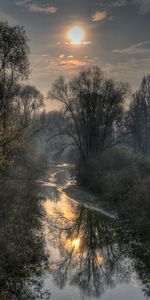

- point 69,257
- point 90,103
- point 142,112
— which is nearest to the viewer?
point 69,257

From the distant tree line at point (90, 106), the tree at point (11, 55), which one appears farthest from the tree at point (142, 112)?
the tree at point (11, 55)

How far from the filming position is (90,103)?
4384 cm

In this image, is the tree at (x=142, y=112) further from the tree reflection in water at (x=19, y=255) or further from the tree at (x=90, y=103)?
the tree reflection in water at (x=19, y=255)

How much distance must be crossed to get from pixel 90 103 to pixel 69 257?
101 feet

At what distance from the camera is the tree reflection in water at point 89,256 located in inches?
529

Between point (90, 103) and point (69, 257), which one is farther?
point (90, 103)

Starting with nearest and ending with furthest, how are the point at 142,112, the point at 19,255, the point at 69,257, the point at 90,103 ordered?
the point at 19,255 < the point at 69,257 < the point at 90,103 < the point at 142,112

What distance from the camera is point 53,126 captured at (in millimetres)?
46656

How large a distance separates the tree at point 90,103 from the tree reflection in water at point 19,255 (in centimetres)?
2577

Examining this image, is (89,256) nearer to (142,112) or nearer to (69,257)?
(69,257)

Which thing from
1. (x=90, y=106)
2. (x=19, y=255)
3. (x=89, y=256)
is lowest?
(x=89, y=256)

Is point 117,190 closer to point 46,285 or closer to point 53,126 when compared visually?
point 46,285

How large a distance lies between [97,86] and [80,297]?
35.0m

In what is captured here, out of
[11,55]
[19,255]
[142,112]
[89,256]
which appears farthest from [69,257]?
[142,112]
